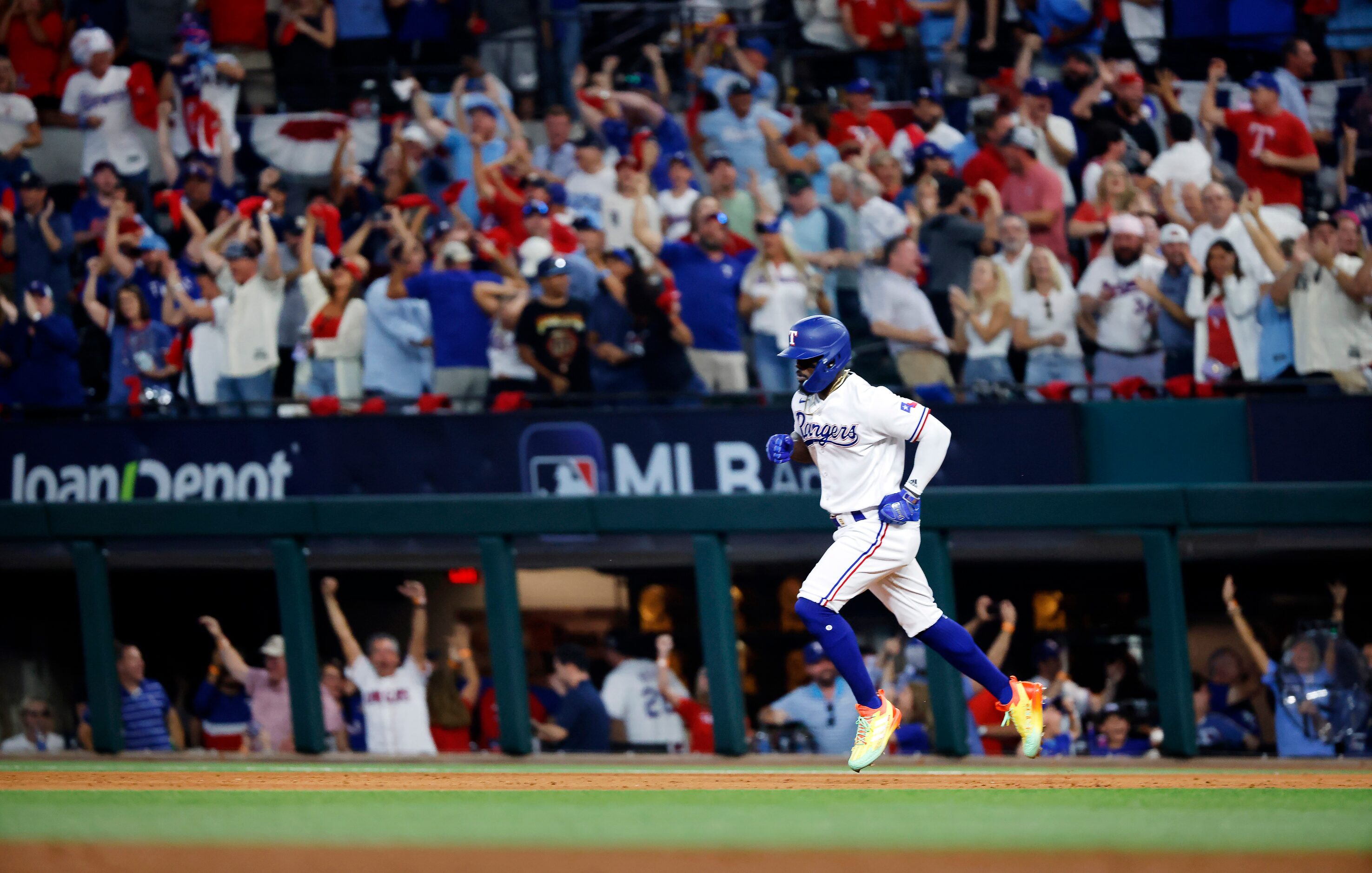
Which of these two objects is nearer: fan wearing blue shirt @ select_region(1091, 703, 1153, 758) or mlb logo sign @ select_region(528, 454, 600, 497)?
fan wearing blue shirt @ select_region(1091, 703, 1153, 758)

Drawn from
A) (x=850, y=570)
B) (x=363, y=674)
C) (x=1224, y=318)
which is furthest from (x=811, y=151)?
(x=850, y=570)

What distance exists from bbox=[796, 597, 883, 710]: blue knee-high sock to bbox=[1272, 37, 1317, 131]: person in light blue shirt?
6.88 meters

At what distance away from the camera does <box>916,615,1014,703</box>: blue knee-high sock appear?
5801 millimetres

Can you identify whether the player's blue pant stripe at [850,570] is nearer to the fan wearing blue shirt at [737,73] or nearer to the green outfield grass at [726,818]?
the green outfield grass at [726,818]

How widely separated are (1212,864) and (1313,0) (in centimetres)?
918

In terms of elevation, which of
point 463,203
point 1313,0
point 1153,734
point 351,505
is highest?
point 1313,0

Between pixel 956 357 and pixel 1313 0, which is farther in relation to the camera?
pixel 1313 0

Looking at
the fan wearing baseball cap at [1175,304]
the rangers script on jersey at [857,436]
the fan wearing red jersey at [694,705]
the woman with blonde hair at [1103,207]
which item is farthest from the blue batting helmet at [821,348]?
the woman with blonde hair at [1103,207]

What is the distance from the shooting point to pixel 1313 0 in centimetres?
1155

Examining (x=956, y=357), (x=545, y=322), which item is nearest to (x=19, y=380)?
(x=545, y=322)

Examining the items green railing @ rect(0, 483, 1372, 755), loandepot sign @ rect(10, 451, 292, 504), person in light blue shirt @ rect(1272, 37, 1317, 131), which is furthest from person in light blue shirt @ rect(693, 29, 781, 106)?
green railing @ rect(0, 483, 1372, 755)

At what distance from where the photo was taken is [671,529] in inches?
328

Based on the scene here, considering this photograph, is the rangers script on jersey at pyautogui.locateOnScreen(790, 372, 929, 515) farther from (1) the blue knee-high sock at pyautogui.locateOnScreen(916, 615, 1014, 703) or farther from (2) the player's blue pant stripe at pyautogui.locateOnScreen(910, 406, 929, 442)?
(1) the blue knee-high sock at pyautogui.locateOnScreen(916, 615, 1014, 703)

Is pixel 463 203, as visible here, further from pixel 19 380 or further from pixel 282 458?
pixel 19 380
